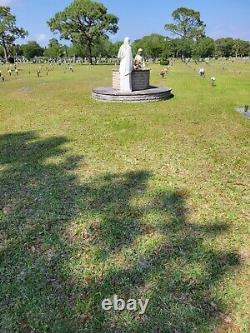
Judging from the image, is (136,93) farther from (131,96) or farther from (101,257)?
(101,257)

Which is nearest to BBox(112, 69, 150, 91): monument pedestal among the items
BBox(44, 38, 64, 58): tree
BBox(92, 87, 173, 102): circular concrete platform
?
BBox(92, 87, 173, 102): circular concrete platform

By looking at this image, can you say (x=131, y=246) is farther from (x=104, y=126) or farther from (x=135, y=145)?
(x=104, y=126)

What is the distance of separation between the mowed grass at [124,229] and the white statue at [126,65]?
6.70 metres

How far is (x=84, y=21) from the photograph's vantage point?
56.5 metres

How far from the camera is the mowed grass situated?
11.9 feet

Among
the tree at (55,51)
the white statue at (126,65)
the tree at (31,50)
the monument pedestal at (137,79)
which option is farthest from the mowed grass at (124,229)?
the tree at (31,50)

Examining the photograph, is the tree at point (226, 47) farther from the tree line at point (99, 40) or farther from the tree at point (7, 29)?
the tree at point (7, 29)

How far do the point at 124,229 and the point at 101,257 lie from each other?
71cm

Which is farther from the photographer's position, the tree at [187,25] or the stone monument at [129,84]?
the tree at [187,25]

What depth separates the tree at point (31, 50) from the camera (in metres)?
104

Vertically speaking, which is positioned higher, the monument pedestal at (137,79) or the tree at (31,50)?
the tree at (31,50)

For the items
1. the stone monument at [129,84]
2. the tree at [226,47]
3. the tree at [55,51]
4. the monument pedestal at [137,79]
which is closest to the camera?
the stone monument at [129,84]

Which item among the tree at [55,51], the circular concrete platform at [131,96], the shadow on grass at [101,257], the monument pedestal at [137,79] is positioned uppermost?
the tree at [55,51]

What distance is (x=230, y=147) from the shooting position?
8.81 m
